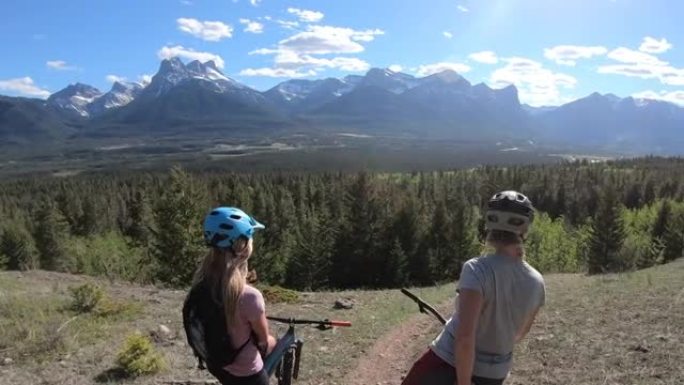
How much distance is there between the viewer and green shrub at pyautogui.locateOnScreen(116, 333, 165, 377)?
9410 mm

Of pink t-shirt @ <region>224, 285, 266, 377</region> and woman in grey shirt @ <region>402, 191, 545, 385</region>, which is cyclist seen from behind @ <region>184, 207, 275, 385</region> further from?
woman in grey shirt @ <region>402, 191, 545, 385</region>

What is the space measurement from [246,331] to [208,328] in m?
0.33

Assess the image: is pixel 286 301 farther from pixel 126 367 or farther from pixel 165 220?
pixel 165 220

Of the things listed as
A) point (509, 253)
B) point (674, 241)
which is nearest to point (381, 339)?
point (509, 253)

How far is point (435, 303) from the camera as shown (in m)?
16.8

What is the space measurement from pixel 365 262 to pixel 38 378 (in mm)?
39612

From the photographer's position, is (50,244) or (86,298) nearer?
(86,298)

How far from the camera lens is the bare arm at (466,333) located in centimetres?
381

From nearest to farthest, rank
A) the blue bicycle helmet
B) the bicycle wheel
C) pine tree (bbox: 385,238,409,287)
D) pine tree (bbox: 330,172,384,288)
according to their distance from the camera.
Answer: the blue bicycle helmet
the bicycle wheel
pine tree (bbox: 385,238,409,287)
pine tree (bbox: 330,172,384,288)

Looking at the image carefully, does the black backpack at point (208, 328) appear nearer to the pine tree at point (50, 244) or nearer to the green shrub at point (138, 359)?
the green shrub at point (138, 359)

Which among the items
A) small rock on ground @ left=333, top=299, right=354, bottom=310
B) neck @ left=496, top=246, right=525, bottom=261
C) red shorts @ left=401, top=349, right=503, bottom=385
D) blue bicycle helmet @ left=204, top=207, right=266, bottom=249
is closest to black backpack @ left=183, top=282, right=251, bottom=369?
blue bicycle helmet @ left=204, top=207, right=266, bottom=249

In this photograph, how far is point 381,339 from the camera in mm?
12766

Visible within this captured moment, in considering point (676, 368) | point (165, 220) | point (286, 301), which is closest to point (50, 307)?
point (286, 301)

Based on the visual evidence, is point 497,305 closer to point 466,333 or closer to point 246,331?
point 466,333
